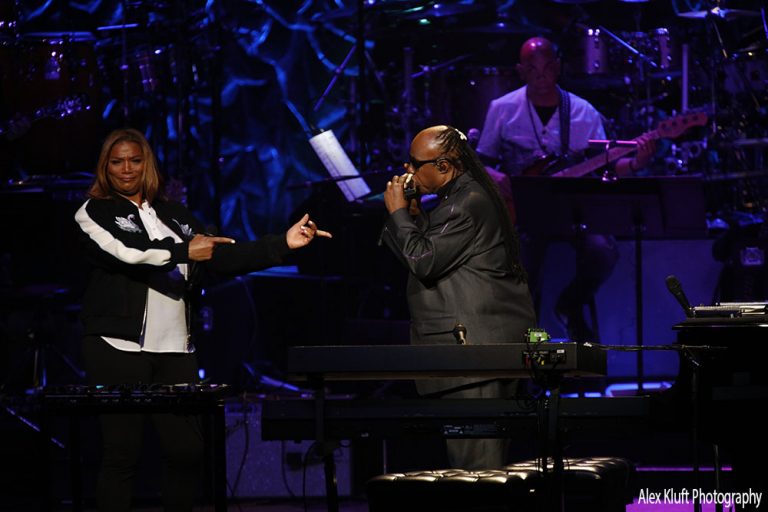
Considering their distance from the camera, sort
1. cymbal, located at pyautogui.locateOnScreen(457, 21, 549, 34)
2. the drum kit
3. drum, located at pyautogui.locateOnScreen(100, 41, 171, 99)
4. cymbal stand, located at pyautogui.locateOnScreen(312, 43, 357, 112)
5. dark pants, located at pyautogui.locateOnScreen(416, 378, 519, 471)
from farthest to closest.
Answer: cymbal stand, located at pyautogui.locateOnScreen(312, 43, 357, 112), cymbal, located at pyautogui.locateOnScreen(457, 21, 549, 34), drum, located at pyautogui.locateOnScreen(100, 41, 171, 99), the drum kit, dark pants, located at pyautogui.locateOnScreen(416, 378, 519, 471)

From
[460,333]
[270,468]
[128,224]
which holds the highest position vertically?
[128,224]

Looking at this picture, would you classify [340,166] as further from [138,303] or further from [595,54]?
[138,303]

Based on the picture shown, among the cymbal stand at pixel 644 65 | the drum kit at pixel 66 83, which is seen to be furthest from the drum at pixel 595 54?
the drum kit at pixel 66 83

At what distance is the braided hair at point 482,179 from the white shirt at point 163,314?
1188mm

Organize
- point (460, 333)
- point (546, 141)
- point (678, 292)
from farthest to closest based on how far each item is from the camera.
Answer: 1. point (546, 141)
2. point (460, 333)
3. point (678, 292)

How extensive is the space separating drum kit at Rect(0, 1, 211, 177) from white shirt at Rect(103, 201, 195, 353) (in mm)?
4534

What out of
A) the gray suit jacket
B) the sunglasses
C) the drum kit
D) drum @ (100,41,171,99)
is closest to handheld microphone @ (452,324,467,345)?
the gray suit jacket

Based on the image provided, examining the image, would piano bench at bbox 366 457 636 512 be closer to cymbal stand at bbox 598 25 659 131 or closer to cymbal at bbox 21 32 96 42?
cymbal stand at bbox 598 25 659 131

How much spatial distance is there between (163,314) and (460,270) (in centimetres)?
121

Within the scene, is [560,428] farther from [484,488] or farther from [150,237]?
[150,237]

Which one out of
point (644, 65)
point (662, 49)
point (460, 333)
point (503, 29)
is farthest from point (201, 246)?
point (662, 49)

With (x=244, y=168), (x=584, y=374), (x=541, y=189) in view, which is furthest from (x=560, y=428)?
(x=244, y=168)

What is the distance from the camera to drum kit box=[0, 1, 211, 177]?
9.27 metres

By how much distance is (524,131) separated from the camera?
29.9 feet
